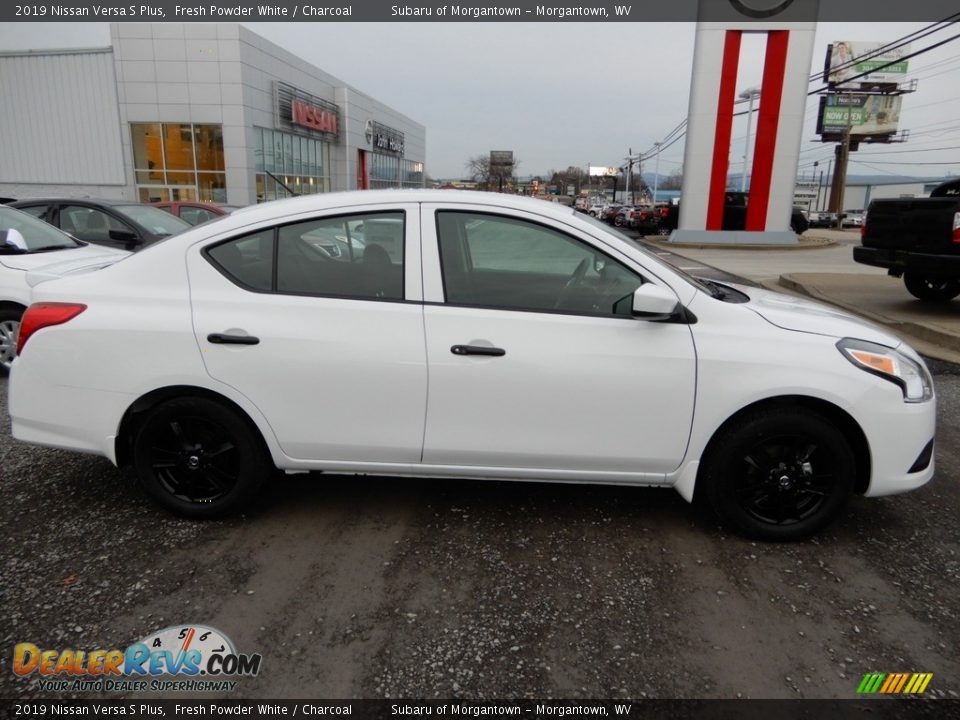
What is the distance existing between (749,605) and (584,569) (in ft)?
2.29

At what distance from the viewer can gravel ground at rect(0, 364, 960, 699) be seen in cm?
229

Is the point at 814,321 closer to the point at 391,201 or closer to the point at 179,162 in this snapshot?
the point at 391,201

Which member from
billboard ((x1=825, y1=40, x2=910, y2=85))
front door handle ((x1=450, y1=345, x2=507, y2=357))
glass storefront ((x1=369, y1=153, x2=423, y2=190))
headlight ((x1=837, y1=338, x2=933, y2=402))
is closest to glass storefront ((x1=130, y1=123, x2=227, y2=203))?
glass storefront ((x1=369, y1=153, x2=423, y2=190))

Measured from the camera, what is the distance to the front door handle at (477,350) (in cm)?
291

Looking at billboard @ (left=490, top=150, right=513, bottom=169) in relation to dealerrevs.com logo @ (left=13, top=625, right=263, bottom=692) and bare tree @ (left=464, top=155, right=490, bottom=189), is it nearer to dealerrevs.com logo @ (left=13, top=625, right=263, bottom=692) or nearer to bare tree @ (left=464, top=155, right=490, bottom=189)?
bare tree @ (left=464, top=155, right=490, bottom=189)

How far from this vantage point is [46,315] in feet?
10.2

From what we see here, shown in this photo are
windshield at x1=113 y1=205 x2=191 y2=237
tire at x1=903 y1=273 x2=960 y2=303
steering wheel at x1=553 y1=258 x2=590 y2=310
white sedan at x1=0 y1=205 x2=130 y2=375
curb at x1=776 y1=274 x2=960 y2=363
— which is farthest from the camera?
tire at x1=903 y1=273 x2=960 y2=303

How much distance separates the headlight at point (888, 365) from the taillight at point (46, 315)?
144 inches

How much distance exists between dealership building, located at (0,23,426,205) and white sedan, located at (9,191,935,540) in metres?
29.9

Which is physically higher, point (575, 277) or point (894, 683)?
point (575, 277)

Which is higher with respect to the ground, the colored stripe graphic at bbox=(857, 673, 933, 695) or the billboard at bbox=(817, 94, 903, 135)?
the billboard at bbox=(817, 94, 903, 135)

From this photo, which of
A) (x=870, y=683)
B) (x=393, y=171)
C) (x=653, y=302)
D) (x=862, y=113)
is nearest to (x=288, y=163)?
(x=393, y=171)

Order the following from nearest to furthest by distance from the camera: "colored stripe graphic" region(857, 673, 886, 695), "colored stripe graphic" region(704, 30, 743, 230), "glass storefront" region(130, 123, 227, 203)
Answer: "colored stripe graphic" region(857, 673, 886, 695), "colored stripe graphic" region(704, 30, 743, 230), "glass storefront" region(130, 123, 227, 203)

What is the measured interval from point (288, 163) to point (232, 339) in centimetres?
3619
